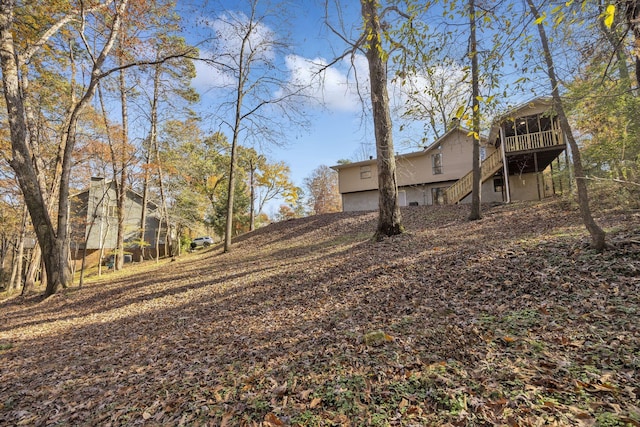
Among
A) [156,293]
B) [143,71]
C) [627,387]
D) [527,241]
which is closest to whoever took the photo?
[627,387]

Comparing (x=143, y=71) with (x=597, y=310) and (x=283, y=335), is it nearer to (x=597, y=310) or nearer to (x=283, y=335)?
(x=283, y=335)

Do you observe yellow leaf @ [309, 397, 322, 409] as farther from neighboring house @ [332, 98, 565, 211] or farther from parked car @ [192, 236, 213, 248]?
parked car @ [192, 236, 213, 248]

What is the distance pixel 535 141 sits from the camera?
1438 cm

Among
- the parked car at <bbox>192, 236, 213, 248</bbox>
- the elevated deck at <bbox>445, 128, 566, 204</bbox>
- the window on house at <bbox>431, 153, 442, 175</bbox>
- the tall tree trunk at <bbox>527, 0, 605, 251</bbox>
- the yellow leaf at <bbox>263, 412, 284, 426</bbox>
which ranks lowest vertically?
the yellow leaf at <bbox>263, 412, 284, 426</bbox>

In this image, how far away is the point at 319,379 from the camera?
289cm

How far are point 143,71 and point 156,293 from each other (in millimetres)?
7297

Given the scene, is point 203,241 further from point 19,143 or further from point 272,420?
Answer: point 272,420

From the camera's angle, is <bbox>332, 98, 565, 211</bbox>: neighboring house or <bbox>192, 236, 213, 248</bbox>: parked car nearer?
<bbox>332, 98, 565, 211</bbox>: neighboring house

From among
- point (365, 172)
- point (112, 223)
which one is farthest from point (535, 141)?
point (112, 223)

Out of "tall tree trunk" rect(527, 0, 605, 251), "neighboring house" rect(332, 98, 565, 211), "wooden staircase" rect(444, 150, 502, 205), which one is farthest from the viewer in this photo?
"wooden staircase" rect(444, 150, 502, 205)

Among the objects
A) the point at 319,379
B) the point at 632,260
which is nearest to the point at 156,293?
the point at 319,379

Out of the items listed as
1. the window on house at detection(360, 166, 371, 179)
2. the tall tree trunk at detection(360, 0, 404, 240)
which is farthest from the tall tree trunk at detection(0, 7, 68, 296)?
the window on house at detection(360, 166, 371, 179)

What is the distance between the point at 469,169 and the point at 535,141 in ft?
17.8

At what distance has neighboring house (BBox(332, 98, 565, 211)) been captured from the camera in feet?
47.7
